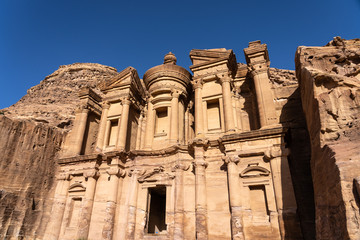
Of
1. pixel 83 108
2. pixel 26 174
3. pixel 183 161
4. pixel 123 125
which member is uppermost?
pixel 83 108

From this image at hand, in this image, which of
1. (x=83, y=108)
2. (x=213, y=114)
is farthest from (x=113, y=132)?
(x=213, y=114)

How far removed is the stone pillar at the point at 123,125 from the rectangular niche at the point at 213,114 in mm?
5822

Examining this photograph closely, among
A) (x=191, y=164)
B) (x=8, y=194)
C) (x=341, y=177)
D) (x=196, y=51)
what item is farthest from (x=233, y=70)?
(x=8, y=194)

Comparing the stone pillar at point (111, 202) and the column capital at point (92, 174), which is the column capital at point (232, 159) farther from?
the column capital at point (92, 174)

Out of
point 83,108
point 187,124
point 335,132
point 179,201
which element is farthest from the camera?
point 83,108

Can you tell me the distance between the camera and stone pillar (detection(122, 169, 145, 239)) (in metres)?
13.0

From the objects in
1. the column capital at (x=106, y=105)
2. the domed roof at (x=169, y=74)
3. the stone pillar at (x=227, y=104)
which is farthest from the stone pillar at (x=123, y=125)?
the stone pillar at (x=227, y=104)

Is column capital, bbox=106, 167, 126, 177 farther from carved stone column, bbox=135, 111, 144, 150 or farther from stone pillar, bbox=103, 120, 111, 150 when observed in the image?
carved stone column, bbox=135, 111, 144, 150

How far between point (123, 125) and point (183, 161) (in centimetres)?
562

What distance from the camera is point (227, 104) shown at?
1419 centimetres

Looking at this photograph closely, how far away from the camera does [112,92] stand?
1881 centimetres

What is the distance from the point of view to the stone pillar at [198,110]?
14.2 meters

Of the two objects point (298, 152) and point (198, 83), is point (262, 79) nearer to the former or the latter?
point (198, 83)

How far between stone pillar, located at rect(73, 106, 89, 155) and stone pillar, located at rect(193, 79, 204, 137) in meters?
9.19
